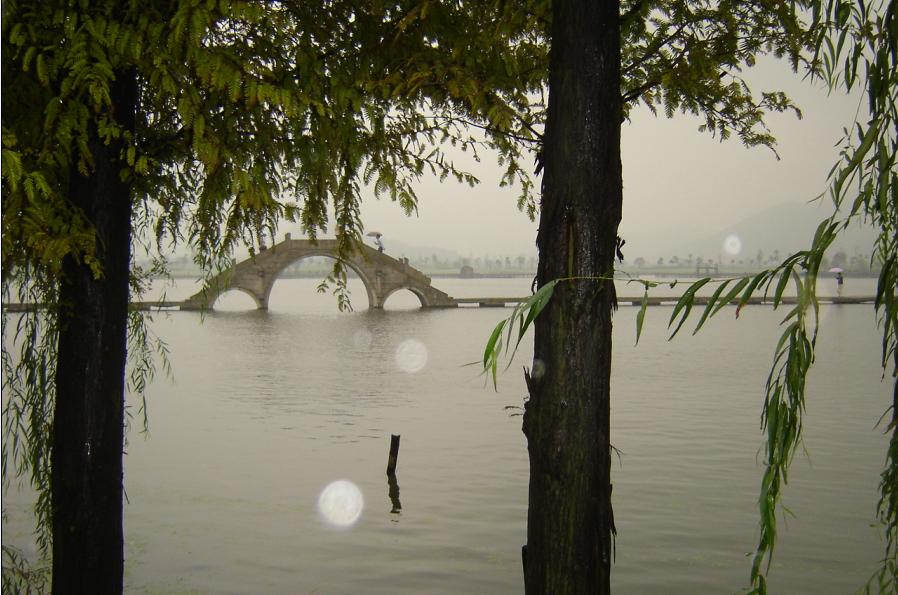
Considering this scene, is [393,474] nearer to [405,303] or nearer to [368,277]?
[368,277]

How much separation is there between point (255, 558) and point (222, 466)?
6446 millimetres

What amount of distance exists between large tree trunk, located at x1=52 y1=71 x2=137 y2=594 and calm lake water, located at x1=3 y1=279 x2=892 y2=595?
2962mm

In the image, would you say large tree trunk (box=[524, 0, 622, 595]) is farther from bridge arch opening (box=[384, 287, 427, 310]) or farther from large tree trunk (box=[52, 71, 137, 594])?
bridge arch opening (box=[384, 287, 427, 310])

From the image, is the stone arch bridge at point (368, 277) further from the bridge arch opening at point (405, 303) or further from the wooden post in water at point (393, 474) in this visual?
the wooden post in water at point (393, 474)

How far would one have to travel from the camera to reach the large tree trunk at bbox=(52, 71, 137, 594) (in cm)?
562

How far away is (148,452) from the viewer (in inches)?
722

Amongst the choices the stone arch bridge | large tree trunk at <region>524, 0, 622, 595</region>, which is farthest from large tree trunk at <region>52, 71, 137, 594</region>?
the stone arch bridge

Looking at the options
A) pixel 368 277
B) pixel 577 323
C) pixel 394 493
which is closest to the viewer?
pixel 577 323

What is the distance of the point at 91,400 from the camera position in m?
5.62

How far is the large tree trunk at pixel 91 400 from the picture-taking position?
18.5 ft

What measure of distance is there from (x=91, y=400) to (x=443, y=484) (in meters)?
10.5

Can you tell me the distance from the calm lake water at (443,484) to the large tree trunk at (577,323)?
1.77 metres

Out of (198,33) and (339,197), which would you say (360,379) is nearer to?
(339,197)

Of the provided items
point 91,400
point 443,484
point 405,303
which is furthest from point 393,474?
point 405,303
